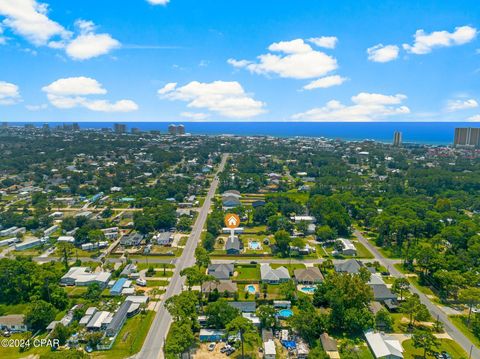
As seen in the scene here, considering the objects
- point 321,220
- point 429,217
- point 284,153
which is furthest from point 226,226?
point 284,153

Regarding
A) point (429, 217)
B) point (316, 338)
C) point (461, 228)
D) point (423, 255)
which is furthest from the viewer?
point (429, 217)

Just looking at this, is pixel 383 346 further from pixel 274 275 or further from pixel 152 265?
pixel 152 265

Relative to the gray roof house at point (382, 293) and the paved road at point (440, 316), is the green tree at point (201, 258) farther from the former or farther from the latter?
the paved road at point (440, 316)

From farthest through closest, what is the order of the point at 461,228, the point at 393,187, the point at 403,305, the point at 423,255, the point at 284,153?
the point at 284,153 < the point at 393,187 < the point at 461,228 < the point at 423,255 < the point at 403,305

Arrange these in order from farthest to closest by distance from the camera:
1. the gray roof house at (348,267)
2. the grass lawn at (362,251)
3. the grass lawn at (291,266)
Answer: the grass lawn at (362,251), the grass lawn at (291,266), the gray roof house at (348,267)

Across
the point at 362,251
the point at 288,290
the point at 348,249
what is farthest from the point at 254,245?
the point at 288,290

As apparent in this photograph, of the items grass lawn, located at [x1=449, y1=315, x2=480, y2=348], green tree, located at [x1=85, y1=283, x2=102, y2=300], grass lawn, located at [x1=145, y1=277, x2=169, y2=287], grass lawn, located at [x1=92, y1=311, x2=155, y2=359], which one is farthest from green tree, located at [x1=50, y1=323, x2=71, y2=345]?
grass lawn, located at [x1=449, y1=315, x2=480, y2=348]

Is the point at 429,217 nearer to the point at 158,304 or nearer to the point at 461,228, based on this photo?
the point at 461,228

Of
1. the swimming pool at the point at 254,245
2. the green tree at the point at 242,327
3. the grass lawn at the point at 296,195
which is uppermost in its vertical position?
the grass lawn at the point at 296,195

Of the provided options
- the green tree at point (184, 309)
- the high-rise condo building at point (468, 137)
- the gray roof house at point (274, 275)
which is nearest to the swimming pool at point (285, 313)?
the gray roof house at point (274, 275)
